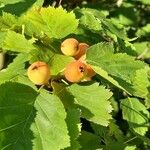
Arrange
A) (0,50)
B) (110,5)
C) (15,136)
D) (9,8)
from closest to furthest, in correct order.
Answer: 1. (15,136)
2. (0,50)
3. (9,8)
4. (110,5)

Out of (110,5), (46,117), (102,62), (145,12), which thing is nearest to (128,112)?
(102,62)

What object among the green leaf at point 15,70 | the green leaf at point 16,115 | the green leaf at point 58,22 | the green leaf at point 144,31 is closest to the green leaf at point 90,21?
the green leaf at point 58,22

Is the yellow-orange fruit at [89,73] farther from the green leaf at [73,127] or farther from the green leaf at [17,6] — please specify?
the green leaf at [17,6]

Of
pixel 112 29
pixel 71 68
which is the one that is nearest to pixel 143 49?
pixel 112 29

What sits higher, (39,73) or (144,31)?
(39,73)

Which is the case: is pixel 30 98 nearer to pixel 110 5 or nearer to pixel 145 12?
pixel 110 5

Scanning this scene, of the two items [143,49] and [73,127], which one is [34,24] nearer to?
[73,127]
